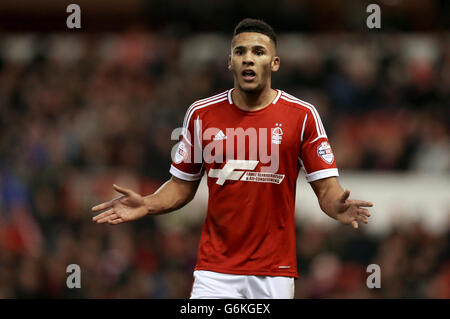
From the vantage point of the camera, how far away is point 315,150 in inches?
252

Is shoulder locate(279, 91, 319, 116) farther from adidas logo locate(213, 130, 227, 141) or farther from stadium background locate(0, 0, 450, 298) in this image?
stadium background locate(0, 0, 450, 298)

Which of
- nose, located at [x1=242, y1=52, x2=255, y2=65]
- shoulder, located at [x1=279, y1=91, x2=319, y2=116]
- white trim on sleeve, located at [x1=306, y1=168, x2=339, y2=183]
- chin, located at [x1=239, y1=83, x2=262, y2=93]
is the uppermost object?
nose, located at [x1=242, y1=52, x2=255, y2=65]

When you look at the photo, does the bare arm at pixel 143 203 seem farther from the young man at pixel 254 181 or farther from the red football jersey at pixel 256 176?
the red football jersey at pixel 256 176

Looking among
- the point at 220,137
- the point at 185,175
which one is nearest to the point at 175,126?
the point at 185,175

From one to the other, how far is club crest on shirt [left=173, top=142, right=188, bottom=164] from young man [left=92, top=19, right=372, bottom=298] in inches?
5.4

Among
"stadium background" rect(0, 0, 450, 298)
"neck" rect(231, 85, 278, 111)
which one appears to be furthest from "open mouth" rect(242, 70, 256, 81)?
"stadium background" rect(0, 0, 450, 298)

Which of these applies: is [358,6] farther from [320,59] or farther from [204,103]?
[204,103]

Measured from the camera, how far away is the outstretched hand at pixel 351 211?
6121mm

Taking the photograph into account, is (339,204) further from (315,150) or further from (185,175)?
(185,175)

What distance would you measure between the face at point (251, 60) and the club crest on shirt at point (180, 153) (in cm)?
68

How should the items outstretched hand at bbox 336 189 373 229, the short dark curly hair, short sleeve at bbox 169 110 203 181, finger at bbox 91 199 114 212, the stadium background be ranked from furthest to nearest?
the stadium background, short sleeve at bbox 169 110 203 181, the short dark curly hair, finger at bbox 91 199 114 212, outstretched hand at bbox 336 189 373 229

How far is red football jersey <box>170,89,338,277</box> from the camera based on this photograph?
Result: 6266 millimetres

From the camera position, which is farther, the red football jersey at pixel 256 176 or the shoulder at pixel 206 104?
the shoulder at pixel 206 104

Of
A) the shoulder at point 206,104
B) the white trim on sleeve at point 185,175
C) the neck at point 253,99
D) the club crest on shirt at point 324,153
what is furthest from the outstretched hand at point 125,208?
the club crest on shirt at point 324,153
